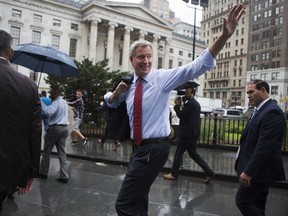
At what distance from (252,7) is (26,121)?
352 feet

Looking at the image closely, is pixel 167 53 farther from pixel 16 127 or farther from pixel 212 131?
pixel 16 127

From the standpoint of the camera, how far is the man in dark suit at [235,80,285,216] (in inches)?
137

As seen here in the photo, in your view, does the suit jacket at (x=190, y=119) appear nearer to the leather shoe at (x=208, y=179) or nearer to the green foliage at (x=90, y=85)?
the leather shoe at (x=208, y=179)

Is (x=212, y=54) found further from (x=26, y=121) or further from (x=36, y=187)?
(x=36, y=187)

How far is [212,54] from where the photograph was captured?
268cm

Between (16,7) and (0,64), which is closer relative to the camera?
(0,64)

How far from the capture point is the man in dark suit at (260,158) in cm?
348

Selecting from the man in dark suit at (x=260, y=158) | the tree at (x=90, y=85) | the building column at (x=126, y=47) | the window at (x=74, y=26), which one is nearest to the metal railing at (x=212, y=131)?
the tree at (x=90, y=85)

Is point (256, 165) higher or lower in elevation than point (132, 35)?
lower

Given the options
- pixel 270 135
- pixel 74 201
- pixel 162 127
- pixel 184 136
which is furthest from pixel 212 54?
pixel 184 136

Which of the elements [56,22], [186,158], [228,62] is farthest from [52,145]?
[228,62]

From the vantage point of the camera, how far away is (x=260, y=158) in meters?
3.47

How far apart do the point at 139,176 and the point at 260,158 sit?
1495mm

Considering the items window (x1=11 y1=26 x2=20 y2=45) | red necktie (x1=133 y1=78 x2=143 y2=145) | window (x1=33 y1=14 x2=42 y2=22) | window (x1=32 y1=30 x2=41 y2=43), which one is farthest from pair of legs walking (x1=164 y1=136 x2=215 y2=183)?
window (x1=33 y1=14 x2=42 y2=22)
